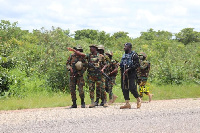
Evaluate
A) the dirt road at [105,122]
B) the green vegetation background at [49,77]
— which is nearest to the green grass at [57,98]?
the green vegetation background at [49,77]

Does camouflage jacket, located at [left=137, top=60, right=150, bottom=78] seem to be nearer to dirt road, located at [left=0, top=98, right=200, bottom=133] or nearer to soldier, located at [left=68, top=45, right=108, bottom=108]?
soldier, located at [left=68, top=45, right=108, bottom=108]

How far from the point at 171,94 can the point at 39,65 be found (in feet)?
22.9

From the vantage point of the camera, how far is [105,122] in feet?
24.2

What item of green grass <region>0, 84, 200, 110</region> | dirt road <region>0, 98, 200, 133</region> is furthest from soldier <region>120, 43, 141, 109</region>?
green grass <region>0, 84, 200, 110</region>

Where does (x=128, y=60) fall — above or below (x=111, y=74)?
above

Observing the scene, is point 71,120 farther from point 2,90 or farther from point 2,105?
point 2,90

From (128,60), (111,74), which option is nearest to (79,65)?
(128,60)

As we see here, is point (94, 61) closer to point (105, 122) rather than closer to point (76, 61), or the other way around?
point (76, 61)

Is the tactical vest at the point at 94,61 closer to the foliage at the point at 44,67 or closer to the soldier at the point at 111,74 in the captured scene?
the soldier at the point at 111,74

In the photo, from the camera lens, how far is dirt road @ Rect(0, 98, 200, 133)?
665 cm

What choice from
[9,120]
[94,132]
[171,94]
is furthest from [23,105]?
[171,94]

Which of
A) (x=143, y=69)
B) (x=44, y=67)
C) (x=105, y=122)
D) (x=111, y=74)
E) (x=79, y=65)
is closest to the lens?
(x=105, y=122)

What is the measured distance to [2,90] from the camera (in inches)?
524

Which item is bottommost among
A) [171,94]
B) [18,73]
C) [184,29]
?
[171,94]
